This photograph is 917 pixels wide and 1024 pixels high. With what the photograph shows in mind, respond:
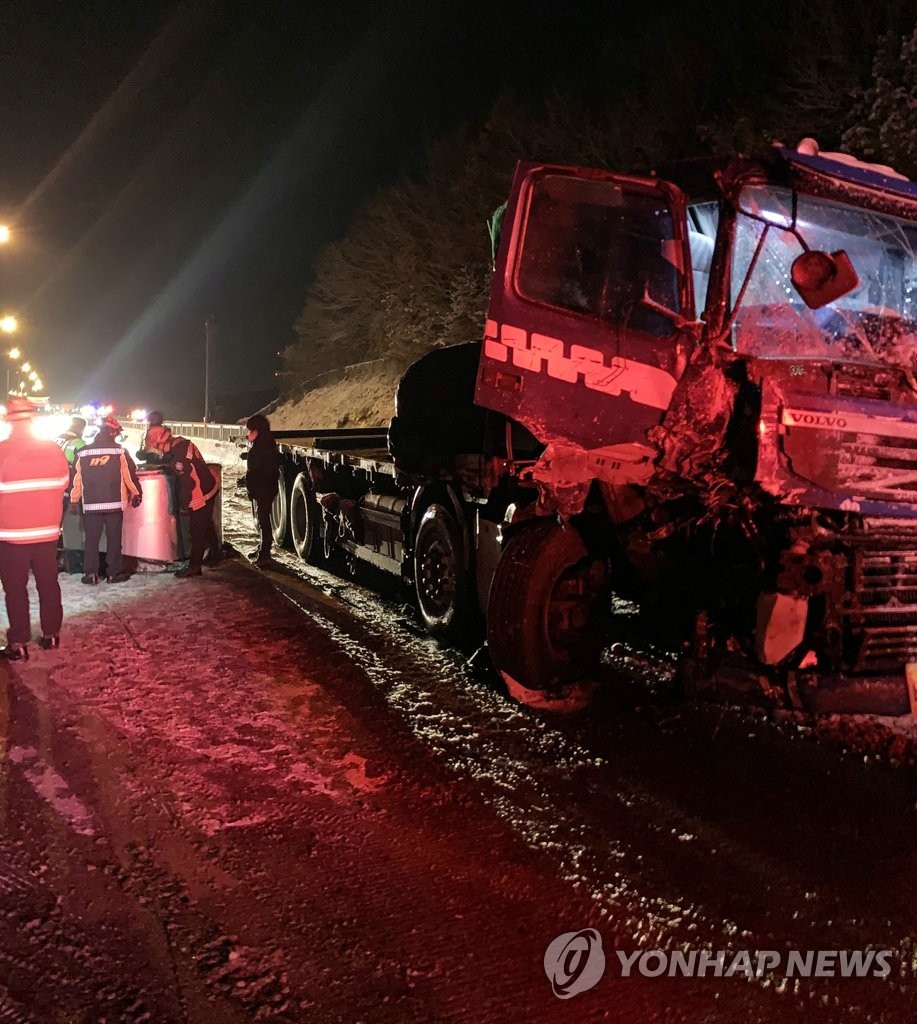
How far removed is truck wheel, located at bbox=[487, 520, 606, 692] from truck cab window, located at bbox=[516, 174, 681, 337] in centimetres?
137

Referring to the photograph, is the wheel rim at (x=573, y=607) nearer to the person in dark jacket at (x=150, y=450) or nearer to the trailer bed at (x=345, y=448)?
the trailer bed at (x=345, y=448)

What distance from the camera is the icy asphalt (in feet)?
9.56

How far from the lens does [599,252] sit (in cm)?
493

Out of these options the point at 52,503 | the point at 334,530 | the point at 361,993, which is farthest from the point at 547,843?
the point at 334,530

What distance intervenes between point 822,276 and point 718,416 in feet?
2.68

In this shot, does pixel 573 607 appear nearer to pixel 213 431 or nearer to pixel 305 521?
pixel 305 521

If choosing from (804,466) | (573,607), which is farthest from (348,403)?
(804,466)

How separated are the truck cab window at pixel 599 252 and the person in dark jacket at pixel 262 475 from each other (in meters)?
5.95

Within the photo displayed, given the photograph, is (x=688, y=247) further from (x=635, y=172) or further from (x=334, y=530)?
(x=334, y=530)

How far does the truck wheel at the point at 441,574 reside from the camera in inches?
265

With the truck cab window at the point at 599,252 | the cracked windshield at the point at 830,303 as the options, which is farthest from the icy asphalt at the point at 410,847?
the truck cab window at the point at 599,252

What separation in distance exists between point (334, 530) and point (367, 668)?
13.3ft

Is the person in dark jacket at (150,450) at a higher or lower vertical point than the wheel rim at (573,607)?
higher

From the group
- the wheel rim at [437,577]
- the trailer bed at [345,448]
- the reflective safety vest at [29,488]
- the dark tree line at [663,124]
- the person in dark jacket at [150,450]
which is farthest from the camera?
the dark tree line at [663,124]
